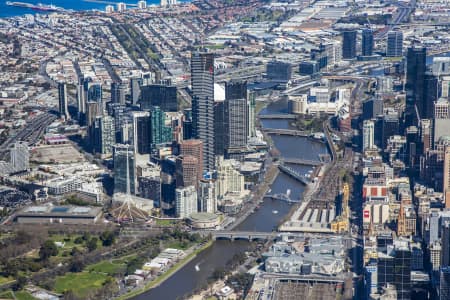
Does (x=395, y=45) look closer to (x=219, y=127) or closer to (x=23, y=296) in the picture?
(x=219, y=127)

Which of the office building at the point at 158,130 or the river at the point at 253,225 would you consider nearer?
the river at the point at 253,225

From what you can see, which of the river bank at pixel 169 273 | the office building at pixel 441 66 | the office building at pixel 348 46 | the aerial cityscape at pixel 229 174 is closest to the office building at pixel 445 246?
the aerial cityscape at pixel 229 174

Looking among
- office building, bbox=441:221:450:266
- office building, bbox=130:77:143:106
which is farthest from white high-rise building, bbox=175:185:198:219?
office building, bbox=130:77:143:106

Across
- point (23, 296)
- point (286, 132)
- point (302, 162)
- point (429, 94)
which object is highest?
point (429, 94)

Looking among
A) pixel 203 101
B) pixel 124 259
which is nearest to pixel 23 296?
pixel 124 259

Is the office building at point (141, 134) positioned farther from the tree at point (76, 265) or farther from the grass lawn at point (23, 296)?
the grass lawn at point (23, 296)

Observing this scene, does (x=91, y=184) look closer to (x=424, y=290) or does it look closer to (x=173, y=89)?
(x=173, y=89)

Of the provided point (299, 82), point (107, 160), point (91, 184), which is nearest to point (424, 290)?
point (91, 184)

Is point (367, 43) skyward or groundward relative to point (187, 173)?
skyward
